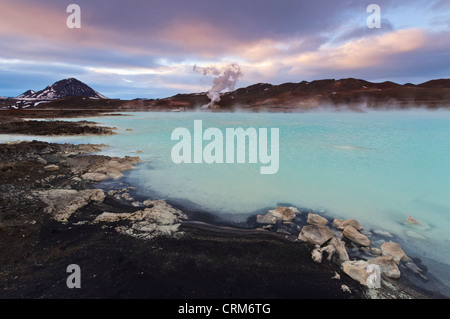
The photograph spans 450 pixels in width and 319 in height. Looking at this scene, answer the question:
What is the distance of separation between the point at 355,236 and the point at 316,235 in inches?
29.8

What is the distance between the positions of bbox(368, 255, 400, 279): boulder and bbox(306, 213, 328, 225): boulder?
4.40 ft

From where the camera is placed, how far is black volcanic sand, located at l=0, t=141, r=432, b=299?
3.07 metres

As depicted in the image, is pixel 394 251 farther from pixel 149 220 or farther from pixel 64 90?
pixel 64 90

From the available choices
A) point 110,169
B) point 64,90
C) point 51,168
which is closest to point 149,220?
point 110,169

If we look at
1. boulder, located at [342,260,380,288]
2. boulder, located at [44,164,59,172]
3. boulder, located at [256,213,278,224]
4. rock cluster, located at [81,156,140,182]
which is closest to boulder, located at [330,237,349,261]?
boulder, located at [342,260,380,288]

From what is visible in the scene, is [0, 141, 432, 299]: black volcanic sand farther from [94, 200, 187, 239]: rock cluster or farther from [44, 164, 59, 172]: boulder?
[44, 164, 59, 172]: boulder

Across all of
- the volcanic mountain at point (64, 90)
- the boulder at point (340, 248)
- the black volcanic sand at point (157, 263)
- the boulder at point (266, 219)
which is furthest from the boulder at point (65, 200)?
the volcanic mountain at point (64, 90)

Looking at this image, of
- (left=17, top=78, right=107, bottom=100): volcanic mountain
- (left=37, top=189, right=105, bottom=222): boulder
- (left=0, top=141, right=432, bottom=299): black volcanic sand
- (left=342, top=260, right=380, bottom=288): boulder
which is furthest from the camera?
(left=17, top=78, right=107, bottom=100): volcanic mountain

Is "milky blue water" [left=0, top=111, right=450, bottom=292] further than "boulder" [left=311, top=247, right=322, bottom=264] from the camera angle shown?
Yes

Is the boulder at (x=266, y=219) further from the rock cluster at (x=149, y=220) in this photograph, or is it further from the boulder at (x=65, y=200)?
the boulder at (x=65, y=200)

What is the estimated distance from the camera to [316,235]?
13.8ft

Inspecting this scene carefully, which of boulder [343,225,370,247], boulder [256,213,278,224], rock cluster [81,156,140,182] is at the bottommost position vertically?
boulder [343,225,370,247]
